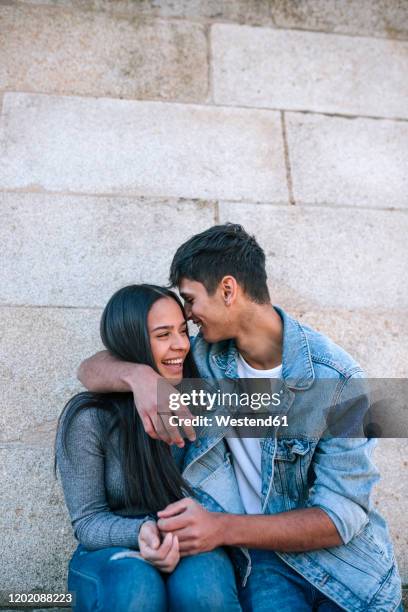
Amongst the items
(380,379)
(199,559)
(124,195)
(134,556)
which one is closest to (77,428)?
(134,556)

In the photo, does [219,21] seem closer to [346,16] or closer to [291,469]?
[346,16]

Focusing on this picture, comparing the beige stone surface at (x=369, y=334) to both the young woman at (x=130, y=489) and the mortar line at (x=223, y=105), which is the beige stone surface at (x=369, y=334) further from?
the mortar line at (x=223, y=105)

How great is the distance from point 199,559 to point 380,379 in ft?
4.90

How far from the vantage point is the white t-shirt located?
2.32 meters

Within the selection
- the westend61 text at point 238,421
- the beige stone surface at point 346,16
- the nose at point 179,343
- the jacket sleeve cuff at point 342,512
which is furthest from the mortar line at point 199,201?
the jacket sleeve cuff at point 342,512

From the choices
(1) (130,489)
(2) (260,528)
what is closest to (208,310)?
(1) (130,489)

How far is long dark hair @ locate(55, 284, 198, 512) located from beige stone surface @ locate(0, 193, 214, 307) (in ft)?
2.12

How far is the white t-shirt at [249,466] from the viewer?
232 cm

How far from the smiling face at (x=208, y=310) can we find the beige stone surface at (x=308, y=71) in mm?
1417

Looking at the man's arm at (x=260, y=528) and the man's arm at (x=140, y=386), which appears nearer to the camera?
A: the man's arm at (x=260, y=528)

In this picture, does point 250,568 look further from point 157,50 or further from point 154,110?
point 157,50

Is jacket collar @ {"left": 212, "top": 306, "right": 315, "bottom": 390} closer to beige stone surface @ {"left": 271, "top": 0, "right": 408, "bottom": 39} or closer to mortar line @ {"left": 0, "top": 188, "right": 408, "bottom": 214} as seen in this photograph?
mortar line @ {"left": 0, "top": 188, "right": 408, "bottom": 214}

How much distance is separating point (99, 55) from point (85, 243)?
1.14 meters

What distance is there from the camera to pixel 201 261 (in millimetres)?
2438
